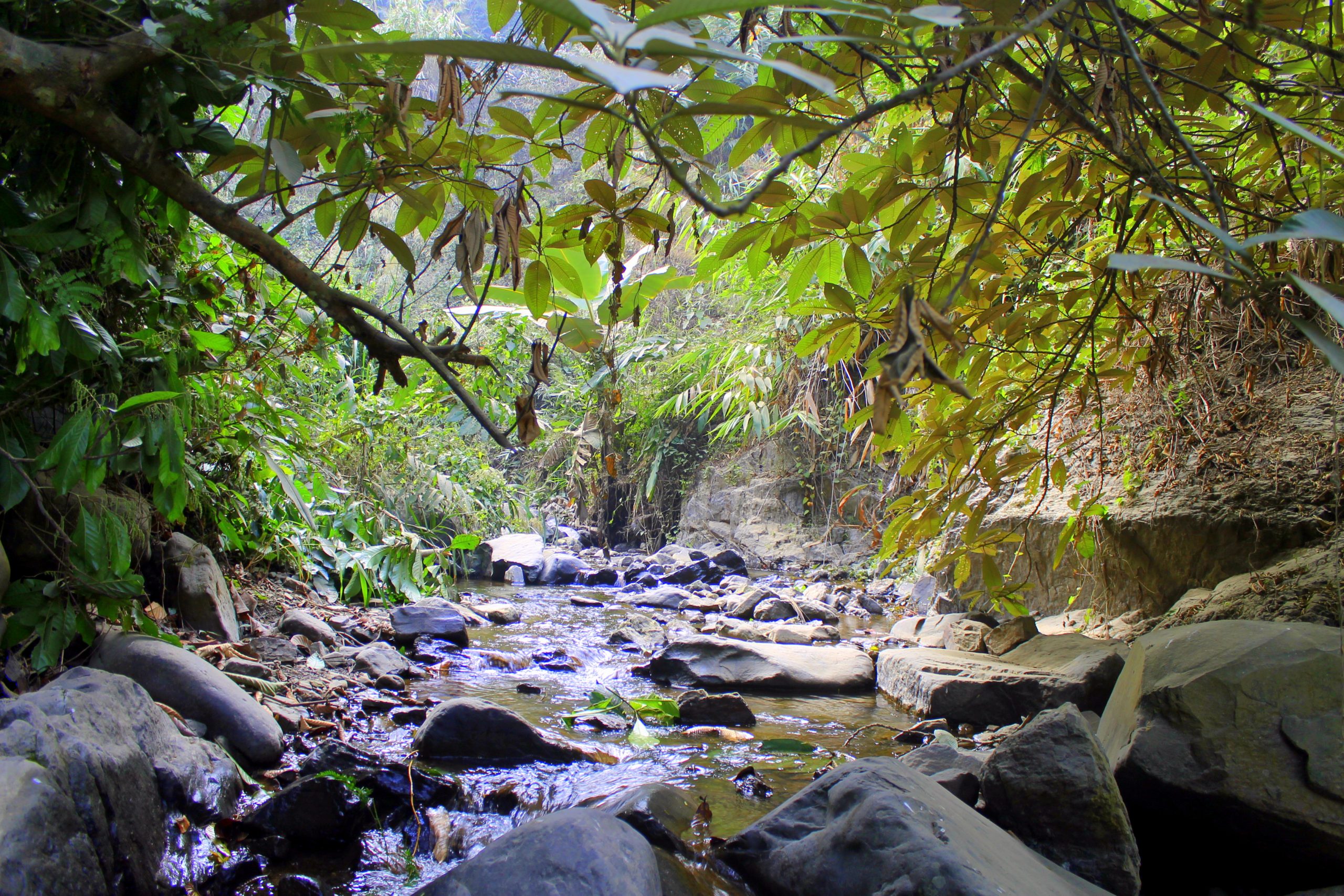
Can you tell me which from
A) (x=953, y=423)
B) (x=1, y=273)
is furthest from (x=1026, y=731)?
(x=1, y=273)

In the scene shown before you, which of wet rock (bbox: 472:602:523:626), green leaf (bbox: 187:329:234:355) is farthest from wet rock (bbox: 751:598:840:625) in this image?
green leaf (bbox: 187:329:234:355)

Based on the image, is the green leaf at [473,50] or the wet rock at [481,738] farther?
the wet rock at [481,738]

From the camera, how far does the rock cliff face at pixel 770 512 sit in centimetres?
774

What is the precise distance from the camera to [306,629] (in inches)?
133

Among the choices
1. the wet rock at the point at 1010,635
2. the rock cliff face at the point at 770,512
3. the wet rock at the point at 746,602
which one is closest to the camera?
the wet rock at the point at 1010,635

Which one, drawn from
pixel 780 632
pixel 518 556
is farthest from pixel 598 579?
pixel 780 632

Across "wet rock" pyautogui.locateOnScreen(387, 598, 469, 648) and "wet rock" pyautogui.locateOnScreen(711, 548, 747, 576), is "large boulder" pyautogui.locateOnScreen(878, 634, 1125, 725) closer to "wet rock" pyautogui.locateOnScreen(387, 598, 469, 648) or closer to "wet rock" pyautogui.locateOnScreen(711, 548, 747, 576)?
"wet rock" pyautogui.locateOnScreen(387, 598, 469, 648)

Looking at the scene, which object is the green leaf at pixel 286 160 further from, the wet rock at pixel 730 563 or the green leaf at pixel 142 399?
the wet rock at pixel 730 563

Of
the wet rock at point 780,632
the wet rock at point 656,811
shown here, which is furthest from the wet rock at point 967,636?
the wet rock at point 656,811

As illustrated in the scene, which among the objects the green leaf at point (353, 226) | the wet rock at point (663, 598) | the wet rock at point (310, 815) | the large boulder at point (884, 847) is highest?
the green leaf at point (353, 226)

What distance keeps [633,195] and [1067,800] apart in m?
1.59

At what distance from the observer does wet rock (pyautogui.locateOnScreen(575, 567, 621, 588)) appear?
704cm

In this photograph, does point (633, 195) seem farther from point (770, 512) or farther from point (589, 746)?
point (770, 512)

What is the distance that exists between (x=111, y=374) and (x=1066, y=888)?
95.9 inches
